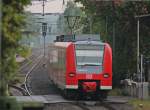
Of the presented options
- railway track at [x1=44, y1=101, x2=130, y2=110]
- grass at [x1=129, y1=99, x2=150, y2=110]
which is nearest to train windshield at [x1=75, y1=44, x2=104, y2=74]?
railway track at [x1=44, y1=101, x2=130, y2=110]

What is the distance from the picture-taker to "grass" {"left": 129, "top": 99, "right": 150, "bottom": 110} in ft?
91.6

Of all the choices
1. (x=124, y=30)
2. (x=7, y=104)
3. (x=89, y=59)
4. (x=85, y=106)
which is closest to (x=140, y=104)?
(x=85, y=106)

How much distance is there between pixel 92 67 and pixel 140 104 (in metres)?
3.46

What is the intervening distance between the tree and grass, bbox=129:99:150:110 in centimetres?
1699

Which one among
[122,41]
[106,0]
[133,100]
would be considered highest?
[106,0]

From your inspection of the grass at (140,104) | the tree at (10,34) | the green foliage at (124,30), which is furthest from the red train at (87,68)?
the tree at (10,34)

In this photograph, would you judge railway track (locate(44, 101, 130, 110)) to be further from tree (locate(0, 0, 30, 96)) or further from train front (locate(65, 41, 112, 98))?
tree (locate(0, 0, 30, 96))

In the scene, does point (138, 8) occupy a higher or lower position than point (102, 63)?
higher

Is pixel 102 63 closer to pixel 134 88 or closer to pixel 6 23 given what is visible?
pixel 134 88

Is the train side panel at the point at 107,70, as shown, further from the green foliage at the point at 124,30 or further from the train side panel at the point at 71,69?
the green foliage at the point at 124,30

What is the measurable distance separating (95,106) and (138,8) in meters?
11.1

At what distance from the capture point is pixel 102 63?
31.1 meters

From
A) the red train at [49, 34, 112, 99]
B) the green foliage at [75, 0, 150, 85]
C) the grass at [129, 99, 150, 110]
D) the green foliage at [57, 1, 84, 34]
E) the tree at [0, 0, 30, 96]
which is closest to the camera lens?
the tree at [0, 0, 30, 96]

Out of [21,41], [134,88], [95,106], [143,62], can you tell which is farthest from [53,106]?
[21,41]
